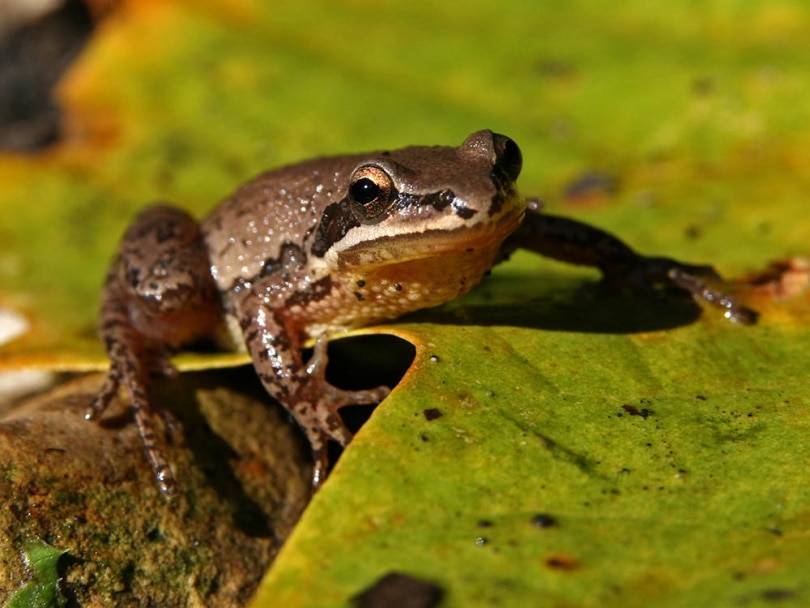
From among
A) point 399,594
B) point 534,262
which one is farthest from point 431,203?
point 399,594

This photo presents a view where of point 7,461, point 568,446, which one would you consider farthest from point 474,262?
point 7,461

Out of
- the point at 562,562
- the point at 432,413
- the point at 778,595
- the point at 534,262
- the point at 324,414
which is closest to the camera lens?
the point at 778,595

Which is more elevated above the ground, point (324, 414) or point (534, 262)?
point (534, 262)

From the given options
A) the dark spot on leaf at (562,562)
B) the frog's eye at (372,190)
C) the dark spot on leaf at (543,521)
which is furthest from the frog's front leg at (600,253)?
the dark spot on leaf at (562,562)

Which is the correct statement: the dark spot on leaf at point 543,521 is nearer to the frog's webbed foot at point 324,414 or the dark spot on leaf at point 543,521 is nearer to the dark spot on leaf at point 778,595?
the dark spot on leaf at point 778,595

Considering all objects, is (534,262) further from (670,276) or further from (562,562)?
(562,562)

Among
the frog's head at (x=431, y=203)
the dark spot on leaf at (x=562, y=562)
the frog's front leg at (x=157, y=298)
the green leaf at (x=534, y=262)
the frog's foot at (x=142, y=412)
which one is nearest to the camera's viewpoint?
the dark spot on leaf at (x=562, y=562)
